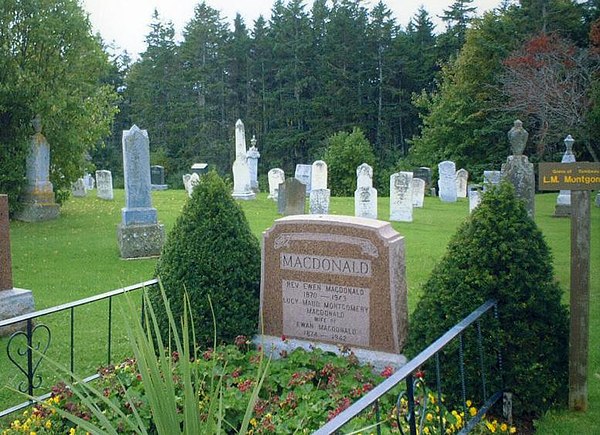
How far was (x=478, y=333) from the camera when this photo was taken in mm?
4652

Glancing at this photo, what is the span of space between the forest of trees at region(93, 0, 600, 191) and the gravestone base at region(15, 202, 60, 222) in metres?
26.3

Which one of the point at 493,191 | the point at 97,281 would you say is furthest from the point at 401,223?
the point at 493,191

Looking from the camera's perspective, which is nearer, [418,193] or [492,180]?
[492,180]

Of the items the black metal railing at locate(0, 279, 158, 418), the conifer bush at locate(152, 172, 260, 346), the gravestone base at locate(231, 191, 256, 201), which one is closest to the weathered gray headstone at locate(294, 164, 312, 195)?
the gravestone base at locate(231, 191, 256, 201)

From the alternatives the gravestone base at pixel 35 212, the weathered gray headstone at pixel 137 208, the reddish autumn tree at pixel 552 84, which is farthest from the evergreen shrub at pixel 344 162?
the weathered gray headstone at pixel 137 208

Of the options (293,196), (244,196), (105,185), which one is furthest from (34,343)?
(105,185)

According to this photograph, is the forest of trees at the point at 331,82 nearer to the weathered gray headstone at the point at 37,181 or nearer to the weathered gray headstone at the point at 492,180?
the weathered gray headstone at the point at 492,180

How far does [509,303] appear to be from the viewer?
15.7 feet

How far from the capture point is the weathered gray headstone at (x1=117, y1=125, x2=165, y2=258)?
1235cm

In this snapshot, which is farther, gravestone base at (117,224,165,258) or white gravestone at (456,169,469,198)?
white gravestone at (456,169,469,198)

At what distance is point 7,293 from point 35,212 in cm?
1056

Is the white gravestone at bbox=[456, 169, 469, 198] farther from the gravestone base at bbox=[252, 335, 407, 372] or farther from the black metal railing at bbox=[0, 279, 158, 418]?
the gravestone base at bbox=[252, 335, 407, 372]

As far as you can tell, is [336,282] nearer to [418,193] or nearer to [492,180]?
[492,180]

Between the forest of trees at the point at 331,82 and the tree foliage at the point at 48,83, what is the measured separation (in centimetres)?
2496
